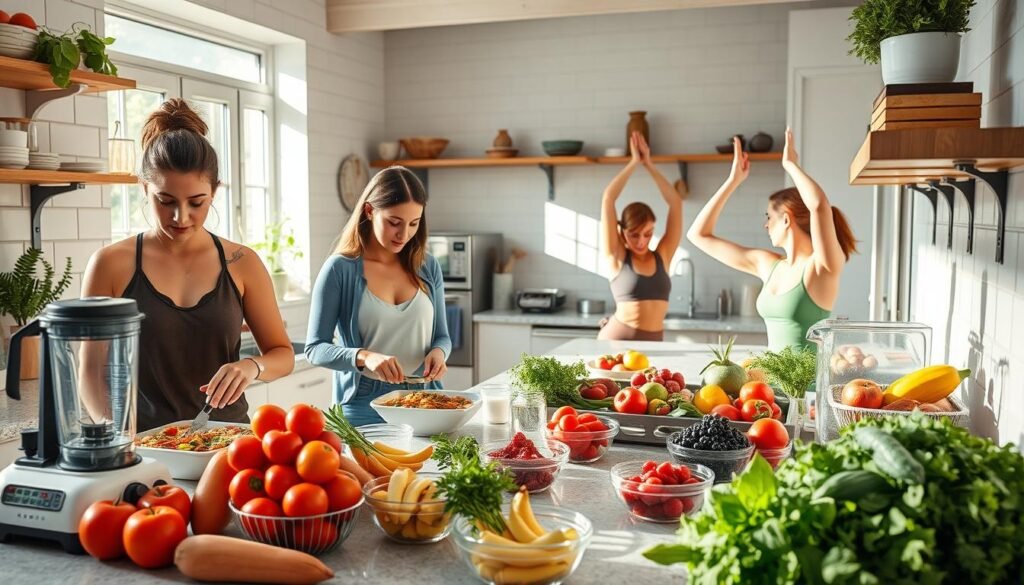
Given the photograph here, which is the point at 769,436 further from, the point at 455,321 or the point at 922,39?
the point at 455,321

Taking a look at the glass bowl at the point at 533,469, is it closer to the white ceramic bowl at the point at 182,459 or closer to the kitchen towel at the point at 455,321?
the white ceramic bowl at the point at 182,459

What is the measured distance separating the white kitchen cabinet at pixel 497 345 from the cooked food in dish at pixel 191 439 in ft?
12.4

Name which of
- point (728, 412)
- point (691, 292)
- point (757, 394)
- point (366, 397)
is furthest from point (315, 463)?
point (691, 292)

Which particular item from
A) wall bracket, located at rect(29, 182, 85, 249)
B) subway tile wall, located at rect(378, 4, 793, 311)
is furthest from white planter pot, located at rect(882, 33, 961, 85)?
subway tile wall, located at rect(378, 4, 793, 311)

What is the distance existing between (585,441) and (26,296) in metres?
2.23

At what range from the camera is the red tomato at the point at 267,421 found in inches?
61.0

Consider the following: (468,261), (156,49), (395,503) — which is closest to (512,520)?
(395,503)

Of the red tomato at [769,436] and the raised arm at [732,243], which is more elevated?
the raised arm at [732,243]

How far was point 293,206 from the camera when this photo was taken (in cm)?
556

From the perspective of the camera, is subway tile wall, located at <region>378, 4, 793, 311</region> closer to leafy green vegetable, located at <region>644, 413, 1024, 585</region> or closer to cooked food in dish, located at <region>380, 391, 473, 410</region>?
cooked food in dish, located at <region>380, 391, 473, 410</region>

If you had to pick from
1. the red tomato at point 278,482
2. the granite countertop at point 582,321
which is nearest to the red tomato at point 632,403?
the red tomato at point 278,482

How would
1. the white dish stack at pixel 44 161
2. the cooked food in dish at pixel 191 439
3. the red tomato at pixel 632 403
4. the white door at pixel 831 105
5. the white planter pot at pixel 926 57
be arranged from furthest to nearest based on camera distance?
the white door at pixel 831 105 < the white dish stack at pixel 44 161 < the red tomato at pixel 632 403 < the white planter pot at pixel 926 57 < the cooked food in dish at pixel 191 439

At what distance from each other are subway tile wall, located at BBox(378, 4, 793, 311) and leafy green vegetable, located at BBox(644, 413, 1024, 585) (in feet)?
15.4

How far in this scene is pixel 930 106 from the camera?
1833 mm
